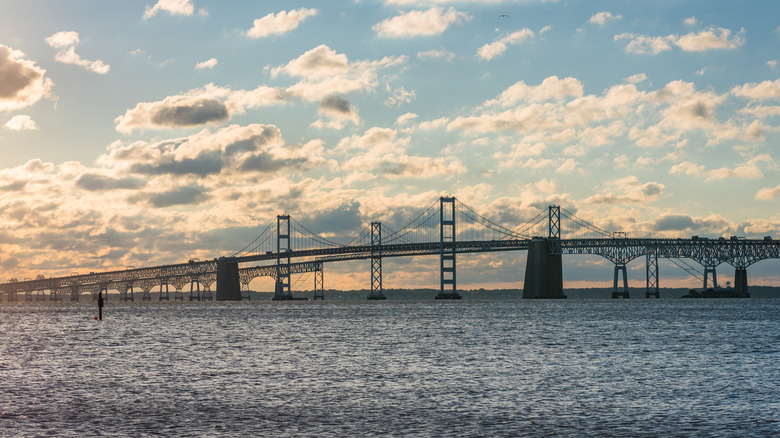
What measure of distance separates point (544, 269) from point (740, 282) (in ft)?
201

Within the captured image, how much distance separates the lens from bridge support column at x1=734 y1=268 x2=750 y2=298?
583 ft

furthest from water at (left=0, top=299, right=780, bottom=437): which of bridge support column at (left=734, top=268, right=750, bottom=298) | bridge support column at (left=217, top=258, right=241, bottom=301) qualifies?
bridge support column at (left=734, top=268, right=750, bottom=298)

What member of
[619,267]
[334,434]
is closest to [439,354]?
[334,434]

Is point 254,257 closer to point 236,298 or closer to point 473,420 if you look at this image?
point 236,298

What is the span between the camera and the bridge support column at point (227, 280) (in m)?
174

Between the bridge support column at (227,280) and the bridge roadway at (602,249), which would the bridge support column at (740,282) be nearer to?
the bridge roadway at (602,249)

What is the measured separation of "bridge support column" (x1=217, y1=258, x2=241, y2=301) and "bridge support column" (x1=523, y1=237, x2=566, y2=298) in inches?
2513

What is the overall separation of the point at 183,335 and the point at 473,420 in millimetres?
38614

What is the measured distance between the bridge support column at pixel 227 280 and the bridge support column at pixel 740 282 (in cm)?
10617

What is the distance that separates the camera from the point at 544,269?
5600 inches

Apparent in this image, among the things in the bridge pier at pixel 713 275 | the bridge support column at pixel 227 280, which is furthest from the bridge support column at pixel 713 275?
the bridge support column at pixel 227 280

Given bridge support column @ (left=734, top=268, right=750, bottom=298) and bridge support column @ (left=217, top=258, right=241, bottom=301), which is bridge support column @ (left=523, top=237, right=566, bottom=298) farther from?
bridge support column @ (left=217, top=258, right=241, bottom=301)

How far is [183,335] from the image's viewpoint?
54.7m

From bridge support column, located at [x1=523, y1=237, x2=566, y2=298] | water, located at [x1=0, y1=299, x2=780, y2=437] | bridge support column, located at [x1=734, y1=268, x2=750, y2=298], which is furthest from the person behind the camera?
bridge support column, located at [x1=734, y1=268, x2=750, y2=298]
